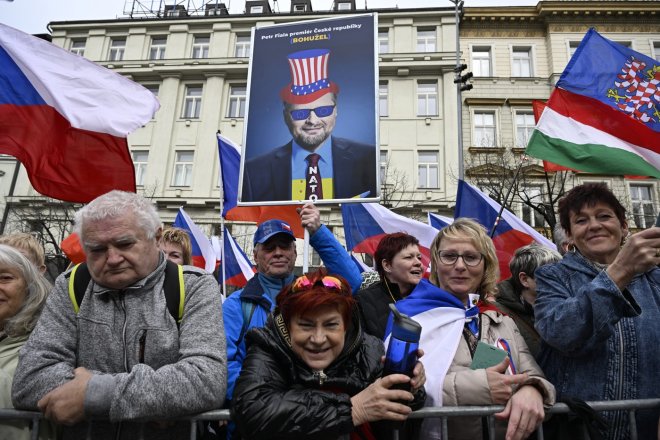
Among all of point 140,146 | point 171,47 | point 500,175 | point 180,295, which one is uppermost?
point 171,47

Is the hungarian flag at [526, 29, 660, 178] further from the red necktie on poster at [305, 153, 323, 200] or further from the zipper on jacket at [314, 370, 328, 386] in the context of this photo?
the zipper on jacket at [314, 370, 328, 386]

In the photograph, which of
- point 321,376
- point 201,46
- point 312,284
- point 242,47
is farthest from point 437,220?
point 201,46

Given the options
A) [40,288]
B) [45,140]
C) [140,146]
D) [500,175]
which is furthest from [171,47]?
[40,288]

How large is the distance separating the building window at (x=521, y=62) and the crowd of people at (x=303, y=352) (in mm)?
21876

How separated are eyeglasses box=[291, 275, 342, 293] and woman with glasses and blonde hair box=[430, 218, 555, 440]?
0.64 meters

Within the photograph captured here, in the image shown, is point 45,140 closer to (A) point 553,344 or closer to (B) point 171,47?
(A) point 553,344

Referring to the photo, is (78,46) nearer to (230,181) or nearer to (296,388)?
(230,181)

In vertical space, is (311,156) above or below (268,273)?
above

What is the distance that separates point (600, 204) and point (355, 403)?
156cm

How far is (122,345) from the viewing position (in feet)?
5.89

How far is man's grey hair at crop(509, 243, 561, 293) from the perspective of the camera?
3186 millimetres

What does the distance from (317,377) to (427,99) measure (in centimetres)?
2111

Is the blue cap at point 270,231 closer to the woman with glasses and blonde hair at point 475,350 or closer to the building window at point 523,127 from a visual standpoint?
the woman with glasses and blonde hair at point 475,350

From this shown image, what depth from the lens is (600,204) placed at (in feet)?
7.33
